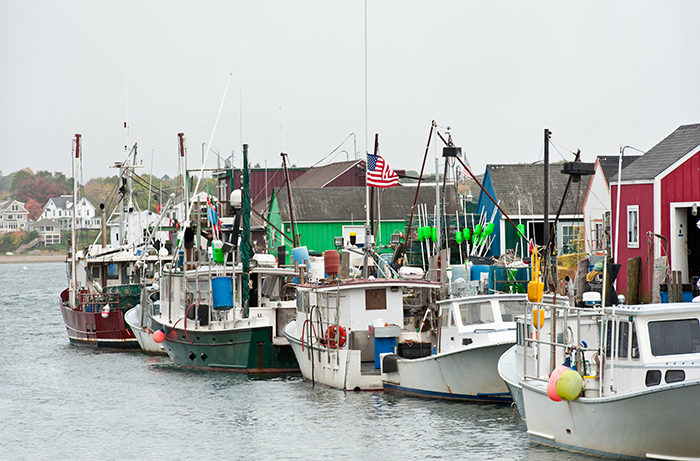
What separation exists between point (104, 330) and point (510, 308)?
Answer: 2221 centimetres

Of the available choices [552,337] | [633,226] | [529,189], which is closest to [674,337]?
[552,337]

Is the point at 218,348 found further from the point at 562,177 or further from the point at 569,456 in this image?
the point at 562,177

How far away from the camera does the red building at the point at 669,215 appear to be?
106 feet

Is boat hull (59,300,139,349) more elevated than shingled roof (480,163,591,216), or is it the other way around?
shingled roof (480,163,591,216)

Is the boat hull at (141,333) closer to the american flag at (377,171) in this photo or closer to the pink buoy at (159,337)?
the pink buoy at (159,337)

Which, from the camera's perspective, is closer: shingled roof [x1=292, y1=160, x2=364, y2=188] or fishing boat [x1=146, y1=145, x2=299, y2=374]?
fishing boat [x1=146, y1=145, x2=299, y2=374]

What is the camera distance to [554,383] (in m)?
18.1

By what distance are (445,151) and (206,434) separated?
15.3 m

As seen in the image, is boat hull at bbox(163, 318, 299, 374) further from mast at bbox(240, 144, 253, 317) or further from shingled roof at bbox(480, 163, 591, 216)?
shingled roof at bbox(480, 163, 591, 216)

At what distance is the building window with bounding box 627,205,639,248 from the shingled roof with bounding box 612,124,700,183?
3.00 ft

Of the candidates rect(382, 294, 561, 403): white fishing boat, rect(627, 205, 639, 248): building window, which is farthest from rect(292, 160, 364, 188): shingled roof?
rect(382, 294, 561, 403): white fishing boat

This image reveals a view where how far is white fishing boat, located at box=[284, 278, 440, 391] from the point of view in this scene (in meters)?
27.7

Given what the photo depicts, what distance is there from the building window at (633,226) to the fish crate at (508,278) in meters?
3.79

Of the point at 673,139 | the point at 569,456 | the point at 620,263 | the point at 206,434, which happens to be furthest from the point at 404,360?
the point at 673,139
